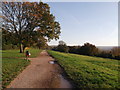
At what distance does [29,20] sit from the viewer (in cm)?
1784

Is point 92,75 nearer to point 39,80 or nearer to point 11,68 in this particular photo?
point 39,80

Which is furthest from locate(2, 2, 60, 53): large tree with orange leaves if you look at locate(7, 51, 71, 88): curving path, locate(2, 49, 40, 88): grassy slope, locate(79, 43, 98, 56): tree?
locate(79, 43, 98, 56): tree

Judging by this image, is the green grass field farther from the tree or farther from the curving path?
the tree

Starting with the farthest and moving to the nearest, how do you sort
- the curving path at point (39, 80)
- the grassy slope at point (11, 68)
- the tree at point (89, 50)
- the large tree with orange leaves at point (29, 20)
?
the tree at point (89, 50) < the large tree with orange leaves at point (29, 20) < the grassy slope at point (11, 68) < the curving path at point (39, 80)

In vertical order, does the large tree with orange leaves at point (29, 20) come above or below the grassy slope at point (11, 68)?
above

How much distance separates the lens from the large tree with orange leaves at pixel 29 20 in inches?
667

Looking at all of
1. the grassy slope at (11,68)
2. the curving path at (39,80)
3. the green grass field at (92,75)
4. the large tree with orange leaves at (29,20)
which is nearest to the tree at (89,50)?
the large tree with orange leaves at (29,20)

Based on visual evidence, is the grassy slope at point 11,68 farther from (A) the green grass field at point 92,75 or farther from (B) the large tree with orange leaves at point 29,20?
(B) the large tree with orange leaves at point 29,20

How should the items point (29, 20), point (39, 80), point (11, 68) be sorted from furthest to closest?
point (29, 20) < point (11, 68) < point (39, 80)

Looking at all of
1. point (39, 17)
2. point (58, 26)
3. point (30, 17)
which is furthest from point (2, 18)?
point (58, 26)

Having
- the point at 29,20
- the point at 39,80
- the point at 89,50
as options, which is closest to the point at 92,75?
the point at 39,80

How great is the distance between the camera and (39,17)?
16.8m

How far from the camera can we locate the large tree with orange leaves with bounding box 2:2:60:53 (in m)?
17.0

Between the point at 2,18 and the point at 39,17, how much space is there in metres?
7.31
